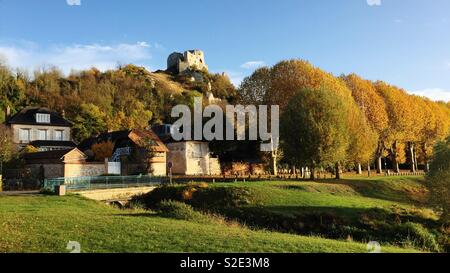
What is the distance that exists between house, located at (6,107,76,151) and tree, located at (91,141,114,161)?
12.6 meters

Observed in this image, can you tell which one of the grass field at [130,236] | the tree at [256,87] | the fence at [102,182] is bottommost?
the grass field at [130,236]

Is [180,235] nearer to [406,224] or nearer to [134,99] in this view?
[406,224]

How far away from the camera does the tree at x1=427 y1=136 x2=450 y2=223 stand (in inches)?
1276

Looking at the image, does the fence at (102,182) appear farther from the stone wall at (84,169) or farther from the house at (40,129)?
the house at (40,129)

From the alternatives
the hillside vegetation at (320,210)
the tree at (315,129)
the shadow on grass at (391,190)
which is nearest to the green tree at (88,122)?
the hillside vegetation at (320,210)

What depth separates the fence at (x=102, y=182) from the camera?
125ft

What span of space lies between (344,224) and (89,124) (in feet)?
210

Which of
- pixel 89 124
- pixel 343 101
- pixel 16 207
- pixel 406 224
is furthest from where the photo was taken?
pixel 89 124

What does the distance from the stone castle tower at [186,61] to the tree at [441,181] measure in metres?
141

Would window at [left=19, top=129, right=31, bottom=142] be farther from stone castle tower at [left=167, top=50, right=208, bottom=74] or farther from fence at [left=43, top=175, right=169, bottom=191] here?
stone castle tower at [left=167, top=50, right=208, bottom=74]

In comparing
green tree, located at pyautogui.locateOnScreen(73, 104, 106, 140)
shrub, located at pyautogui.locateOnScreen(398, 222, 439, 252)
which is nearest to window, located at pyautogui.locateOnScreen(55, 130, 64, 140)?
green tree, located at pyautogui.locateOnScreen(73, 104, 106, 140)

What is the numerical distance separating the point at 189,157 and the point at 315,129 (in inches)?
932

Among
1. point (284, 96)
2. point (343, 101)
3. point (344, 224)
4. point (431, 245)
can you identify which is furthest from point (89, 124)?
point (431, 245)

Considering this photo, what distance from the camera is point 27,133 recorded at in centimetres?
6725
